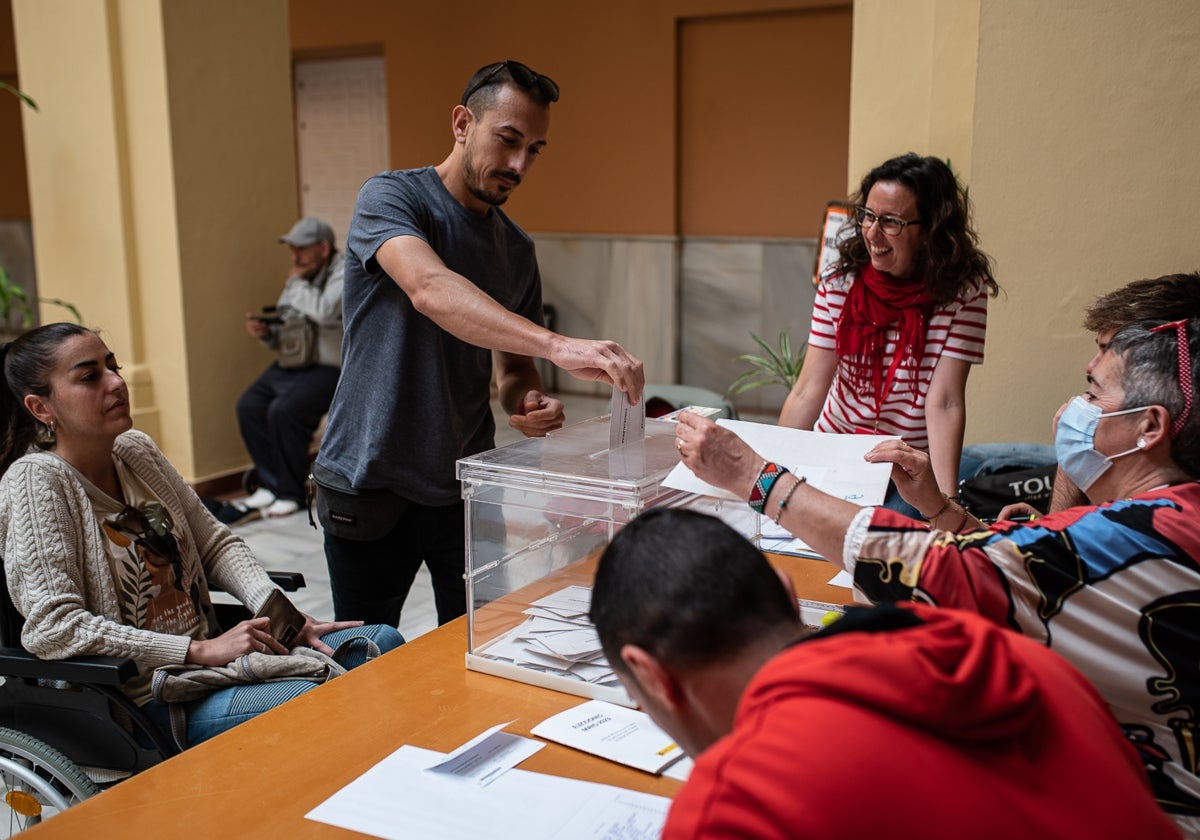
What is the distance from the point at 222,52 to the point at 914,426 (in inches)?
178

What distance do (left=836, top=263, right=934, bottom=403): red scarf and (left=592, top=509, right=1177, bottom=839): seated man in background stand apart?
178 cm

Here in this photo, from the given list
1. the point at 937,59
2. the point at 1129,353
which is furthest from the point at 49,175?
the point at 1129,353

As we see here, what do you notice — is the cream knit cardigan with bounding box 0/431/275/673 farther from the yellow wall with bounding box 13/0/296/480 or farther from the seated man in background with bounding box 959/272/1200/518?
the yellow wall with bounding box 13/0/296/480

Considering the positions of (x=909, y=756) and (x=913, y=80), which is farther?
(x=913, y=80)

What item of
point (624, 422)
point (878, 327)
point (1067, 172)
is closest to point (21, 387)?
point (624, 422)

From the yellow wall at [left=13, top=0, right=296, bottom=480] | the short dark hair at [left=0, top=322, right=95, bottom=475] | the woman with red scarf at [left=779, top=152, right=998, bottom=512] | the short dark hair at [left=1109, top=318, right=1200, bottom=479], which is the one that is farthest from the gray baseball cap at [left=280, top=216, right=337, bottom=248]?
the short dark hair at [left=1109, top=318, right=1200, bottom=479]

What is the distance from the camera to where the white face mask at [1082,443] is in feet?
5.69

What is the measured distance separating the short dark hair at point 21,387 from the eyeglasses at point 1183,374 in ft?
7.01

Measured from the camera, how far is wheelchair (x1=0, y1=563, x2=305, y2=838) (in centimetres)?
199

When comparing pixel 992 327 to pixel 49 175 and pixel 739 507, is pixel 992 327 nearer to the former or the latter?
pixel 739 507

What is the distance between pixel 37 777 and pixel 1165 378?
6.46 feet

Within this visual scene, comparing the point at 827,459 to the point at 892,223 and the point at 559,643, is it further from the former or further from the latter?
the point at 892,223

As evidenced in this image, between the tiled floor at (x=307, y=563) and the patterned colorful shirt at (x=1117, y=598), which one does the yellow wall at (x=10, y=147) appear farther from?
the patterned colorful shirt at (x=1117, y=598)

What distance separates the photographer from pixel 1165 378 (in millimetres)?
1662
